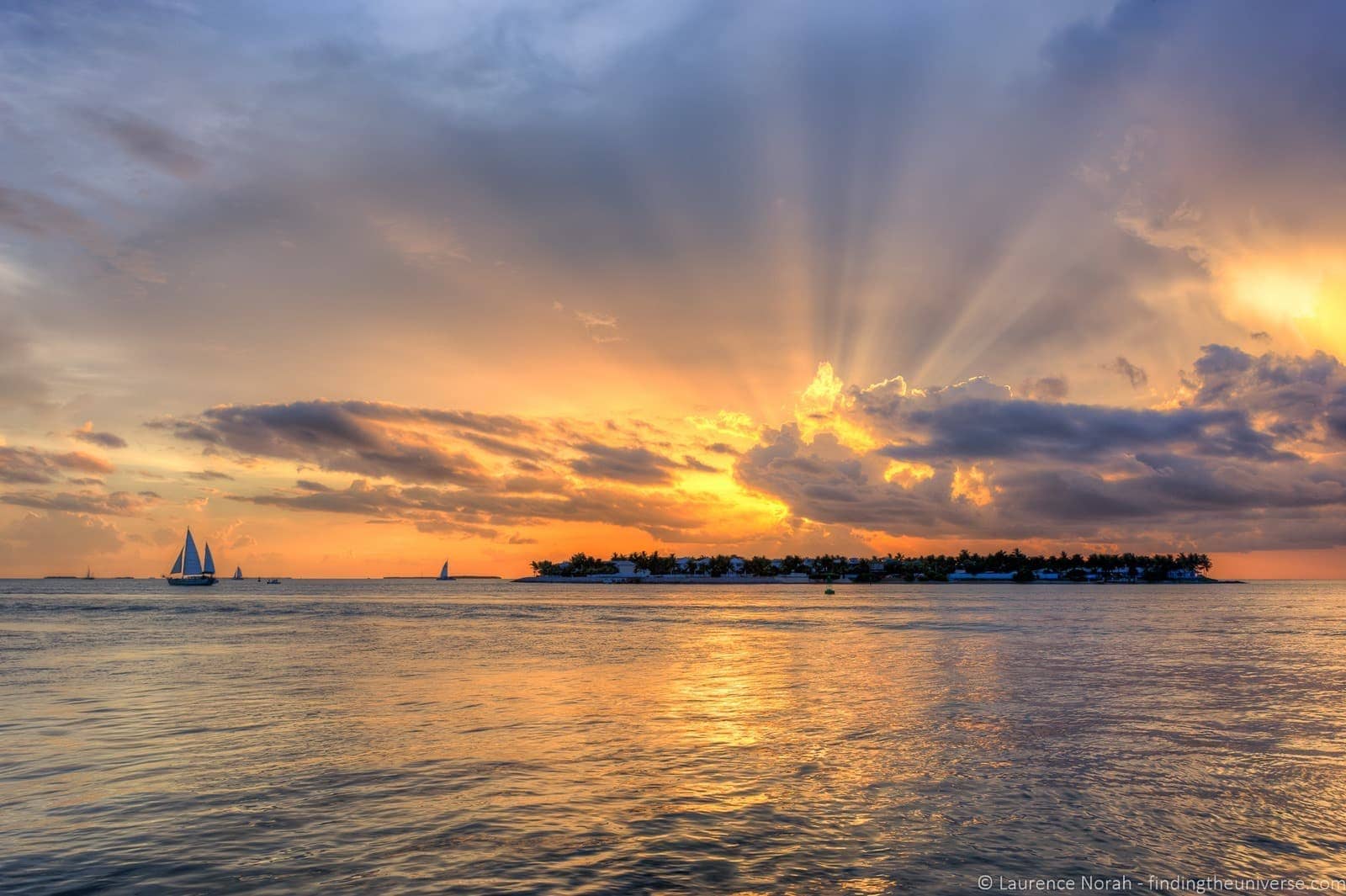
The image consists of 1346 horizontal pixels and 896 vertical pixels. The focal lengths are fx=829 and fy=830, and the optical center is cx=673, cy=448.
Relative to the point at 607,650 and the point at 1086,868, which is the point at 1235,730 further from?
the point at 607,650

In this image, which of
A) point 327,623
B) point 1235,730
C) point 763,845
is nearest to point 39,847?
point 763,845

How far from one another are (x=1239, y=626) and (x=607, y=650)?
83.5 metres

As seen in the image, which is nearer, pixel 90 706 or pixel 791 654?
pixel 90 706

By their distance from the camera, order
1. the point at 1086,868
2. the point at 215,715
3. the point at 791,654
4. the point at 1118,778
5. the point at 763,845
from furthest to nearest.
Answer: the point at 791,654
the point at 215,715
the point at 1118,778
the point at 763,845
the point at 1086,868

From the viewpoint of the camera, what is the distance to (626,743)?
89.8 ft

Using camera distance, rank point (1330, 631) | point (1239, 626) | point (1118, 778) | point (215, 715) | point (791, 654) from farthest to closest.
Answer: point (1239, 626) < point (1330, 631) < point (791, 654) < point (215, 715) < point (1118, 778)

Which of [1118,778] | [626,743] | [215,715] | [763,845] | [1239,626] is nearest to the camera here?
[763,845]

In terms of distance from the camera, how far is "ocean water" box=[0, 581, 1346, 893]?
15.9 meters

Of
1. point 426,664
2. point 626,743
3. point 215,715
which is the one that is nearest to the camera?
point 626,743

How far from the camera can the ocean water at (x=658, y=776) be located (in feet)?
52.2

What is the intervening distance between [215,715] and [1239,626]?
11189cm

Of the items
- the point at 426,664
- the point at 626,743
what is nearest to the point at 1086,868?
the point at 626,743

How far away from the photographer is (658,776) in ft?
75.1

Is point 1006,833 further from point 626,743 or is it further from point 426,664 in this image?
point 426,664
